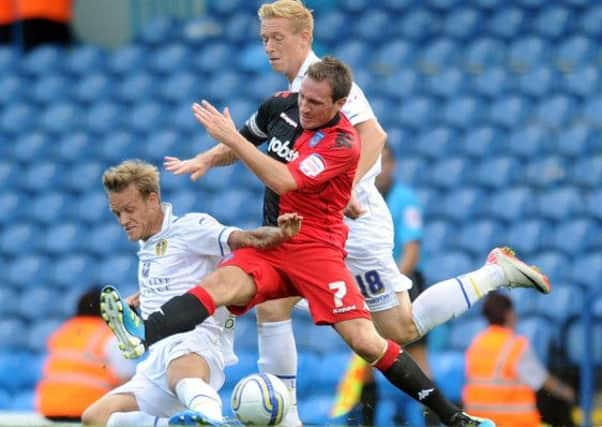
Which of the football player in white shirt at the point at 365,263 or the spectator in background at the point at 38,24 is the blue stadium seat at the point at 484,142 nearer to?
the spectator in background at the point at 38,24

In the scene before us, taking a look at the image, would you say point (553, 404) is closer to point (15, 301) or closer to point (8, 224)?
point (15, 301)

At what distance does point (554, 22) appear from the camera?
48.5 feet

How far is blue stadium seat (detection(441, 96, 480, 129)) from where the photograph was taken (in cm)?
1401

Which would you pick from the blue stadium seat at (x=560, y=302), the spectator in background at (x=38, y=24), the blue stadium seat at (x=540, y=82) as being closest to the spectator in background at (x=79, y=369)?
the blue stadium seat at (x=560, y=302)

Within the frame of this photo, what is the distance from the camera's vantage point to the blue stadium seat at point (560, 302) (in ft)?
37.1

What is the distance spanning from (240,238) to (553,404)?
4146 millimetres

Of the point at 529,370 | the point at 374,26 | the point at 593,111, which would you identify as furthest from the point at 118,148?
the point at 529,370

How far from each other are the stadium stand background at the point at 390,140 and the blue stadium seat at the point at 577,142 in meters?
0.02

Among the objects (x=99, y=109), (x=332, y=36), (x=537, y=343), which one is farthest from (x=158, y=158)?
(x=537, y=343)

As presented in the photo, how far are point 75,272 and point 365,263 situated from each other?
7.30 metres

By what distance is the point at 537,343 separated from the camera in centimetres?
1074

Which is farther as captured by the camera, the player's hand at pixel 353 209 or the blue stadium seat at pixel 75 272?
the blue stadium seat at pixel 75 272

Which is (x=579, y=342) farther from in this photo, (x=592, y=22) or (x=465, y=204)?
(x=592, y=22)

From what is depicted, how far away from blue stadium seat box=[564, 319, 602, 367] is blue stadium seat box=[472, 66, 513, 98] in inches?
159
